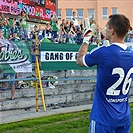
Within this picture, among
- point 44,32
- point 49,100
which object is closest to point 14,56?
point 49,100

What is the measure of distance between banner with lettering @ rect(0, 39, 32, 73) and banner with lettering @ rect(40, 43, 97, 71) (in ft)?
1.84

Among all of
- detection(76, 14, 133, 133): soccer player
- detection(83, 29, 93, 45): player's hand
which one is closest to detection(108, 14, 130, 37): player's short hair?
detection(76, 14, 133, 133): soccer player

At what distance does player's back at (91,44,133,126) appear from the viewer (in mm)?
3395

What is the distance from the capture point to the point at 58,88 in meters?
11.7

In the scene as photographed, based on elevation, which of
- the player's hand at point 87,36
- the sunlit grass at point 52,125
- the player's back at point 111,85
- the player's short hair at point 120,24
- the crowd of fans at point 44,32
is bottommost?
the sunlit grass at point 52,125

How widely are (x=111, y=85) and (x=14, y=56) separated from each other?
6.59 m

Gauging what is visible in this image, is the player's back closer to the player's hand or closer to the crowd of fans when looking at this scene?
the player's hand

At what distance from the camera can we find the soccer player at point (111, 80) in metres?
3.39

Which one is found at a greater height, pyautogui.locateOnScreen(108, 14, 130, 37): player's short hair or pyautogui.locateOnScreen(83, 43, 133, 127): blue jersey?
pyautogui.locateOnScreen(108, 14, 130, 37): player's short hair

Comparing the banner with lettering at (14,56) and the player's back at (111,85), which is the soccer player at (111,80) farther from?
the banner with lettering at (14,56)

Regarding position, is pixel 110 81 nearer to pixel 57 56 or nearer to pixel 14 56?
pixel 14 56

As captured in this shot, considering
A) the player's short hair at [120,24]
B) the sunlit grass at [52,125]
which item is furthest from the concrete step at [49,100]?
the player's short hair at [120,24]

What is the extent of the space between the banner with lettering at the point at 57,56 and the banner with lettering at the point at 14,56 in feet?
1.84

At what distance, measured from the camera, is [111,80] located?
11.2ft
